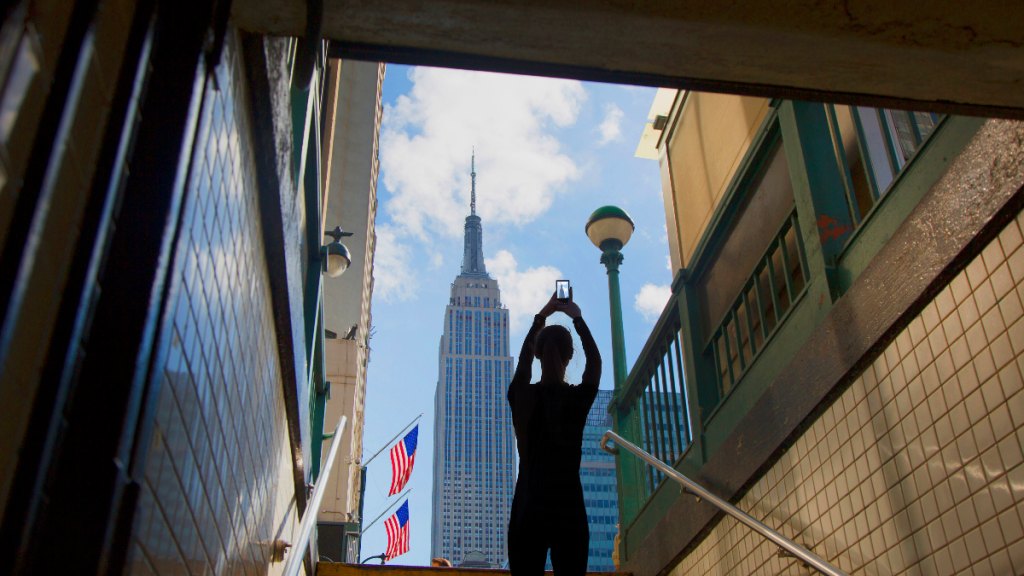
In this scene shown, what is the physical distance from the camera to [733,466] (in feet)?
17.0

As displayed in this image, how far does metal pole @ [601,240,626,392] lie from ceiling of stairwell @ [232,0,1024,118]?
215 inches

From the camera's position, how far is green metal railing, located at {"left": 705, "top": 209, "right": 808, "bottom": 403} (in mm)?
5098

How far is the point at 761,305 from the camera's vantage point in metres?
5.48

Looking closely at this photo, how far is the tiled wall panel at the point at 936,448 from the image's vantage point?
2900 mm

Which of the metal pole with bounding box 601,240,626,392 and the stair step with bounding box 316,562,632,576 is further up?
the metal pole with bounding box 601,240,626,392

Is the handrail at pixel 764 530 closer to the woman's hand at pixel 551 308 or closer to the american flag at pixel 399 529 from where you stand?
→ the woman's hand at pixel 551 308

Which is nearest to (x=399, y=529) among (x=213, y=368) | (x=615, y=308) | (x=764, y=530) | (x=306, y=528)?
(x=615, y=308)

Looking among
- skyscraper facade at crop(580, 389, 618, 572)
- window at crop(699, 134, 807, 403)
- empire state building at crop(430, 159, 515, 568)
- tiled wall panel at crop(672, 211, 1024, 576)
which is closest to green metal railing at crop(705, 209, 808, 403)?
window at crop(699, 134, 807, 403)

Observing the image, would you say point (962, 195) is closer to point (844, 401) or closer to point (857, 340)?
point (857, 340)

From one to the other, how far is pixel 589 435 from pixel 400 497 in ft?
365

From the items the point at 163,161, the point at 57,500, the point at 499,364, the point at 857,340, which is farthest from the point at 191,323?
the point at 499,364

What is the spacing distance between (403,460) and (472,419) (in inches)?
5968

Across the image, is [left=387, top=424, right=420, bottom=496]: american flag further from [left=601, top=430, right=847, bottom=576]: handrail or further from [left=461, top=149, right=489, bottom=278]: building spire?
[left=461, top=149, right=489, bottom=278]: building spire

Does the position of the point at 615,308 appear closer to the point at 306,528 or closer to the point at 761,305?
the point at 761,305
